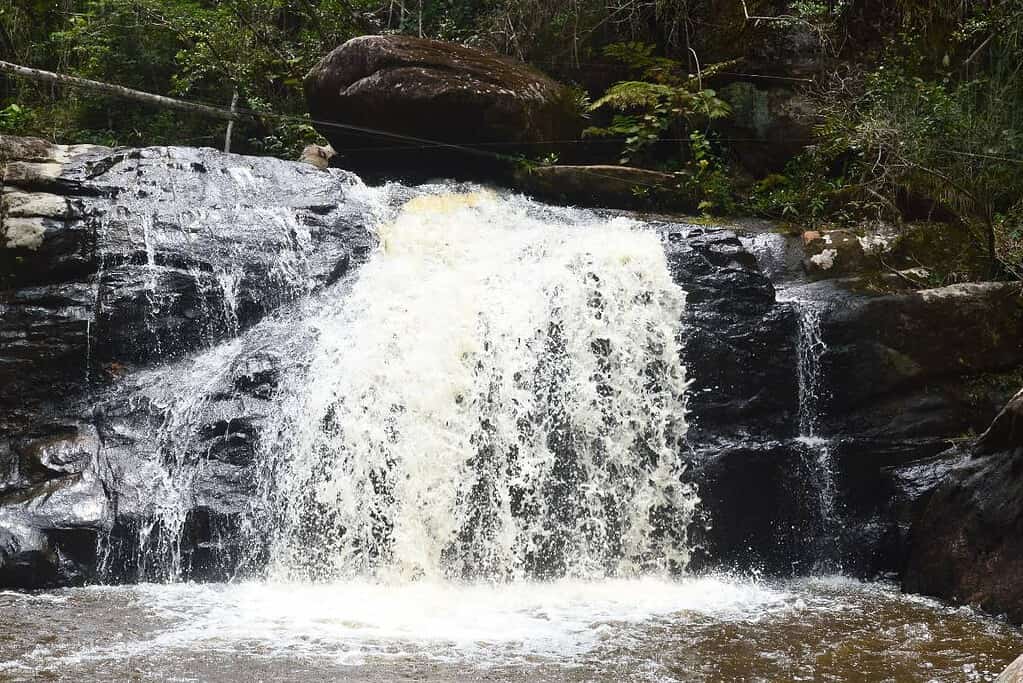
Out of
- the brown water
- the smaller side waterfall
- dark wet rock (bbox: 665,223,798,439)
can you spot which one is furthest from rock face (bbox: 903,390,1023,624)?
dark wet rock (bbox: 665,223,798,439)

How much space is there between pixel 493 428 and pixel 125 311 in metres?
3.45

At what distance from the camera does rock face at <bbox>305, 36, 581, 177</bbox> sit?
34.0 feet

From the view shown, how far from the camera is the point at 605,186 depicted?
10297 millimetres

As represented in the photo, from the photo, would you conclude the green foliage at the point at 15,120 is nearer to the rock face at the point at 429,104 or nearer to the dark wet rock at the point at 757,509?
the rock face at the point at 429,104

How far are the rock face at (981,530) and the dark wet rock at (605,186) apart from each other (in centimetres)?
463

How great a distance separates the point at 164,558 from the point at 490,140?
19.7 feet

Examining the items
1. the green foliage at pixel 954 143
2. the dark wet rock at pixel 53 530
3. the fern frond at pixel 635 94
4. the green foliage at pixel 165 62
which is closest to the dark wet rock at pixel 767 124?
the fern frond at pixel 635 94

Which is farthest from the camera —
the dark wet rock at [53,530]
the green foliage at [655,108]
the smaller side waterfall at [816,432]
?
the green foliage at [655,108]

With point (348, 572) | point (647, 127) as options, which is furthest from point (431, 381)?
point (647, 127)

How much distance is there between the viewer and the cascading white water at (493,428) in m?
6.69

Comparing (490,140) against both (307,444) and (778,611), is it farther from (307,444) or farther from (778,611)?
(778,611)

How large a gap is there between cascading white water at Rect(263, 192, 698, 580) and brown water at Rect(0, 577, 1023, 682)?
0.38 metres

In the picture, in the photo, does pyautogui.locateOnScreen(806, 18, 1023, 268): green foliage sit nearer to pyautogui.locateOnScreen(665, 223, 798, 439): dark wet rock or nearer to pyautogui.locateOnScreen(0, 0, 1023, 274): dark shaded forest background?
pyautogui.locateOnScreen(0, 0, 1023, 274): dark shaded forest background

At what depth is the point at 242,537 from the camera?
6793mm
